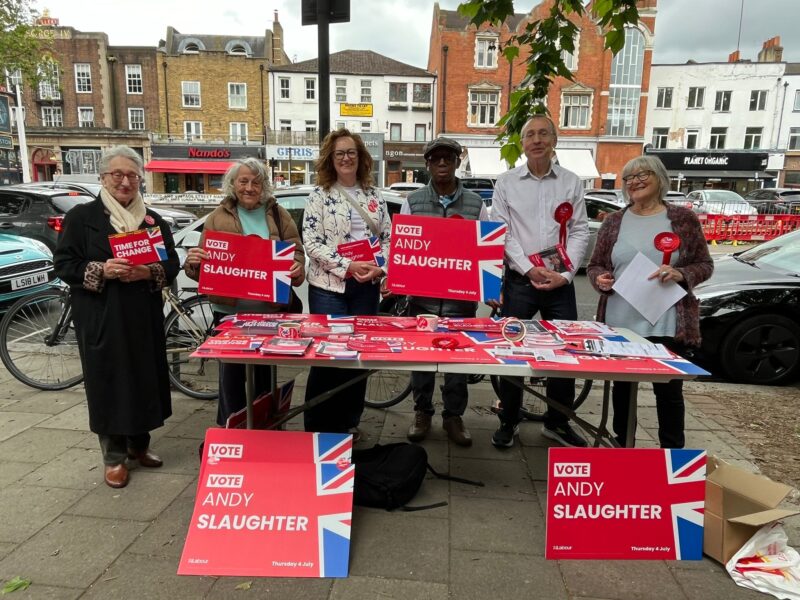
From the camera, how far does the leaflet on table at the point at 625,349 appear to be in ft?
8.46

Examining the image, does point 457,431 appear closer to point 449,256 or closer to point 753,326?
point 449,256

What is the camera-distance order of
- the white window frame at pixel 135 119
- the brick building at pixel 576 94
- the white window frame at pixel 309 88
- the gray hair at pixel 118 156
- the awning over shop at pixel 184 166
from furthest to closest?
1. the white window frame at pixel 135 119
2. the white window frame at pixel 309 88
3. the brick building at pixel 576 94
4. the awning over shop at pixel 184 166
5. the gray hair at pixel 118 156

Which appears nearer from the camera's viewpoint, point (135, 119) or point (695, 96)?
point (695, 96)

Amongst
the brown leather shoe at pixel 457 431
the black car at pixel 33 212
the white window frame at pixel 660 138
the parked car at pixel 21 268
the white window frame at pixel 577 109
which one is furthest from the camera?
the white window frame at pixel 660 138

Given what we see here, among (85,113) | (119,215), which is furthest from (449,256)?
(85,113)

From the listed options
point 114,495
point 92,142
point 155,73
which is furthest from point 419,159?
point 114,495

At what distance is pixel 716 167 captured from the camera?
124 feet

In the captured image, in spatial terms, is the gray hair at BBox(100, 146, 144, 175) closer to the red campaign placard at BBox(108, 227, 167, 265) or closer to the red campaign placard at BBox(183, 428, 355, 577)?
the red campaign placard at BBox(108, 227, 167, 265)

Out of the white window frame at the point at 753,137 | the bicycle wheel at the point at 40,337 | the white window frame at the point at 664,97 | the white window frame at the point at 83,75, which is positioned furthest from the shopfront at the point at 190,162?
the white window frame at the point at 753,137

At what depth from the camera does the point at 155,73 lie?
37250 mm

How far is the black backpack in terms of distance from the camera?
281 centimetres

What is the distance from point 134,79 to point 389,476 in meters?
42.9

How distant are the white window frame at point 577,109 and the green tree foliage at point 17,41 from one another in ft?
101

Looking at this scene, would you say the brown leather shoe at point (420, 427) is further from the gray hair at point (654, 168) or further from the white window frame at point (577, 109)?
the white window frame at point (577, 109)
